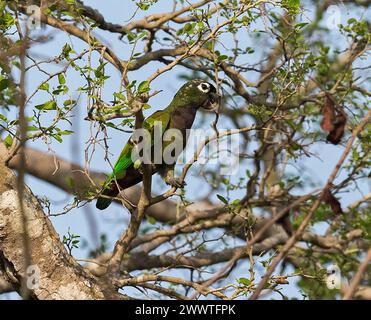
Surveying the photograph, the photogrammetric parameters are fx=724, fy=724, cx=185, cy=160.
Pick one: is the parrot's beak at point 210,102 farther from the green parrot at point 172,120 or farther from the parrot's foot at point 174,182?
the parrot's foot at point 174,182

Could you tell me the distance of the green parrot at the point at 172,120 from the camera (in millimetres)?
4641

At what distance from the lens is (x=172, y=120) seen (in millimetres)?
4945

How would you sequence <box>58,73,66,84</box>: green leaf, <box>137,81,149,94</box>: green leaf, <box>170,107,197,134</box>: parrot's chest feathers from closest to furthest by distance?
<box>137,81,149,94</box>: green leaf
<box>58,73,66,84</box>: green leaf
<box>170,107,197,134</box>: parrot's chest feathers

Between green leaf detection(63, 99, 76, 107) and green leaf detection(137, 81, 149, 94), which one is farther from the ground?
green leaf detection(63, 99, 76, 107)

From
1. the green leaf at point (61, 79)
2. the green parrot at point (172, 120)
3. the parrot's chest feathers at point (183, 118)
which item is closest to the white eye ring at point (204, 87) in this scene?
the green parrot at point (172, 120)

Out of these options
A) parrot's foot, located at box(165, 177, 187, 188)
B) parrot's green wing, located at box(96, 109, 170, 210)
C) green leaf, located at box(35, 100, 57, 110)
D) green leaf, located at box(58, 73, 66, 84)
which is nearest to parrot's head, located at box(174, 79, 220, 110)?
A: parrot's green wing, located at box(96, 109, 170, 210)

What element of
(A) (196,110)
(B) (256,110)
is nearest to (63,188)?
(A) (196,110)

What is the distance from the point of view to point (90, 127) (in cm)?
333

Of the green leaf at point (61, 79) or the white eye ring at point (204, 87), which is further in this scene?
the white eye ring at point (204, 87)

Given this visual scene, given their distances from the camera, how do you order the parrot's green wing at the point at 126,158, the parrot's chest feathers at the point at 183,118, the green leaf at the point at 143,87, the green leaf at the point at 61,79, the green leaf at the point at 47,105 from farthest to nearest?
the parrot's chest feathers at the point at 183,118, the parrot's green wing at the point at 126,158, the green leaf at the point at 61,79, the green leaf at the point at 47,105, the green leaf at the point at 143,87

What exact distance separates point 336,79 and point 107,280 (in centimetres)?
233

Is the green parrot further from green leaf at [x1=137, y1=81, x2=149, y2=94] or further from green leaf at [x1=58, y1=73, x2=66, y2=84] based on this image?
green leaf at [x1=137, y1=81, x2=149, y2=94]

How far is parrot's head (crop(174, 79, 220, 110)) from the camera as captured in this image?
4.99m

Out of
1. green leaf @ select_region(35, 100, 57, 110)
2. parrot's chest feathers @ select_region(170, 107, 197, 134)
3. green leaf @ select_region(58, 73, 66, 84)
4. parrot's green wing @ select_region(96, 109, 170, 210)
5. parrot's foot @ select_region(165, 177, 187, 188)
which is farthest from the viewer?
parrot's chest feathers @ select_region(170, 107, 197, 134)
